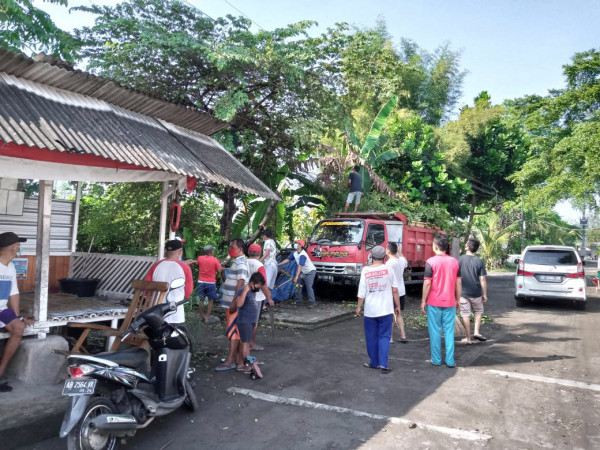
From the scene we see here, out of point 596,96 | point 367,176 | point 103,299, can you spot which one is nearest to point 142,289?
point 103,299

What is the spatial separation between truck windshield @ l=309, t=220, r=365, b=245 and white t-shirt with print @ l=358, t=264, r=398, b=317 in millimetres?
6181

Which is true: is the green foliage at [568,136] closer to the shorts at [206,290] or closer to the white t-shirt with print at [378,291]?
the white t-shirt with print at [378,291]

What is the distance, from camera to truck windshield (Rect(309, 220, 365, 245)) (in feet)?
41.4

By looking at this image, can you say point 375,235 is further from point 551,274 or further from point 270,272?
point 551,274

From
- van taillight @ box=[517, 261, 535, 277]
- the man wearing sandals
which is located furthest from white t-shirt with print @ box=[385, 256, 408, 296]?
van taillight @ box=[517, 261, 535, 277]

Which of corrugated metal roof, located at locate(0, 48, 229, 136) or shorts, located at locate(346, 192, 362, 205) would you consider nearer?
corrugated metal roof, located at locate(0, 48, 229, 136)

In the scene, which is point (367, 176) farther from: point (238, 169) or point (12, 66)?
point (12, 66)

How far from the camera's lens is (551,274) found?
1239 centimetres

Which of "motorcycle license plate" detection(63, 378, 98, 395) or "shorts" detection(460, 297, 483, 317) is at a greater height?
"shorts" detection(460, 297, 483, 317)

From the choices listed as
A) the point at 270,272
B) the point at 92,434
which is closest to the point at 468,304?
the point at 270,272

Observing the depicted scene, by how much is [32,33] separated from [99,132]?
7.21 m

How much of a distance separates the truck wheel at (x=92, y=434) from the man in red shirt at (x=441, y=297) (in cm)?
435

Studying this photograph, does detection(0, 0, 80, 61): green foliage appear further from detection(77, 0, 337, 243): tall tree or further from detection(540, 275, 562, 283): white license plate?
detection(540, 275, 562, 283): white license plate

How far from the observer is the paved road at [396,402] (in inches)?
159
